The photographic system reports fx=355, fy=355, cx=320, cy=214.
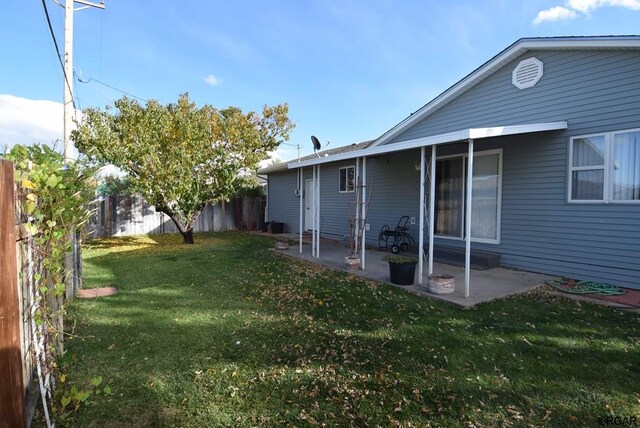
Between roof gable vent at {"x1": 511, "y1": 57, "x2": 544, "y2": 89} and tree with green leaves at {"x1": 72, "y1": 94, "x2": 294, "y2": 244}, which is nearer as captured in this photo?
roof gable vent at {"x1": 511, "y1": 57, "x2": 544, "y2": 89}

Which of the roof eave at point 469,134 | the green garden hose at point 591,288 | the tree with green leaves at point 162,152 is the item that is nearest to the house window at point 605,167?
the roof eave at point 469,134

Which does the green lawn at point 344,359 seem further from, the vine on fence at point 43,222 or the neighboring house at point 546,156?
the neighboring house at point 546,156

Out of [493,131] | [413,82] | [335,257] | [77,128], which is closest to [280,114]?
[413,82]

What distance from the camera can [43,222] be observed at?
2.20 metres

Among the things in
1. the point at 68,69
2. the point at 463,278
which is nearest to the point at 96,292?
the point at 463,278

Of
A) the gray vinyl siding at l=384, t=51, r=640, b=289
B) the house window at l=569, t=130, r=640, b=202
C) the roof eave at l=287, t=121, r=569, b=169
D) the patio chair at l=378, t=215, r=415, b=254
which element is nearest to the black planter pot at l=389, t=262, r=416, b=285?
the roof eave at l=287, t=121, r=569, b=169

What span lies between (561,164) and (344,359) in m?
5.28

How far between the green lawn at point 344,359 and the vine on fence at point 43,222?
48 centimetres

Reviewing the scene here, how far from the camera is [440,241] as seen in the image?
A: 27.2ft

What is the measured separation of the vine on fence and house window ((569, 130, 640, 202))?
22.4ft

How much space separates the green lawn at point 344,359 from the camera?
243 cm

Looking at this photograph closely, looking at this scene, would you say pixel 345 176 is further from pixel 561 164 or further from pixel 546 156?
pixel 561 164

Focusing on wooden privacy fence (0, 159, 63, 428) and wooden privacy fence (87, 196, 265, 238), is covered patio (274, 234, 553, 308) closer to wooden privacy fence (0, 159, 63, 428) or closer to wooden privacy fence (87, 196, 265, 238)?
wooden privacy fence (0, 159, 63, 428)

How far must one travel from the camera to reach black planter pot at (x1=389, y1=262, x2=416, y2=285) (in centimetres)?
550
